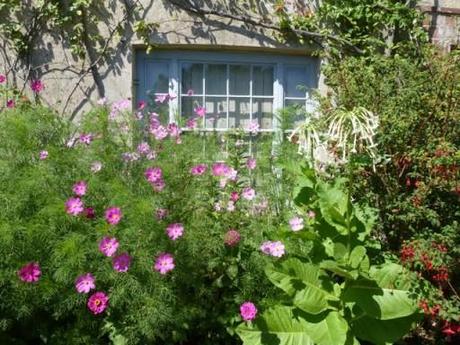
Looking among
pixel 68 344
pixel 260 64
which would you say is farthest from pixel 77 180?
pixel 260 64

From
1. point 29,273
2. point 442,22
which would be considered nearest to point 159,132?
point 29,273

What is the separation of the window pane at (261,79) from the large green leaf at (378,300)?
320 centimetres

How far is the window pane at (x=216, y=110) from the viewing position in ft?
20.2

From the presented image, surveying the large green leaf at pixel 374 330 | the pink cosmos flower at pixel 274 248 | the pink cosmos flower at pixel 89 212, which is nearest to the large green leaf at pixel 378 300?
the large green leaf at pixel 374 330

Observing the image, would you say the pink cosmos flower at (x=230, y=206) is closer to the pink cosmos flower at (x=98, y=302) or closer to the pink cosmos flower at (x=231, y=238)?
the pink cosmos flower at (x=231, y=238)

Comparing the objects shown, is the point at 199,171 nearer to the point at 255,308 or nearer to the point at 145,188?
the point at 145,188

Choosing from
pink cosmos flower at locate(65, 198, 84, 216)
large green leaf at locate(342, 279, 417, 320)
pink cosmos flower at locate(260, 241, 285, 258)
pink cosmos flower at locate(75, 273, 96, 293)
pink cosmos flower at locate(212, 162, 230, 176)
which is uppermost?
pink cosmos flower at locate(212, 162, 230, 176)

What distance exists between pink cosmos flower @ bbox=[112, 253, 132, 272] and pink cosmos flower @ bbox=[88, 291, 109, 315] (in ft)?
0.69

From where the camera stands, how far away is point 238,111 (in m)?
6.22

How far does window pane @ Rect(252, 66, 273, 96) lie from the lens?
617cm

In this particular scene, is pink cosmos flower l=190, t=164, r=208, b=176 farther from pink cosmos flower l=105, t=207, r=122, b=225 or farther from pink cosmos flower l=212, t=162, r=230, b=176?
pink cosmos flower l=105, t=207, r=122, b=225

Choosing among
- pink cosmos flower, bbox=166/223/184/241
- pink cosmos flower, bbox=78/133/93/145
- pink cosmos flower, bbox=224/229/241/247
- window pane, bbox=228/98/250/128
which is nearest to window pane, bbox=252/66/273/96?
window pane, bbox=228/98/250/128

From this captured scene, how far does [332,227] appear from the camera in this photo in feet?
11.4

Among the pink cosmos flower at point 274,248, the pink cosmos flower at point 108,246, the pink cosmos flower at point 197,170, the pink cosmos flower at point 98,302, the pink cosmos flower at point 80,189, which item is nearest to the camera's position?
the pink cosmos flower at point 108,246
